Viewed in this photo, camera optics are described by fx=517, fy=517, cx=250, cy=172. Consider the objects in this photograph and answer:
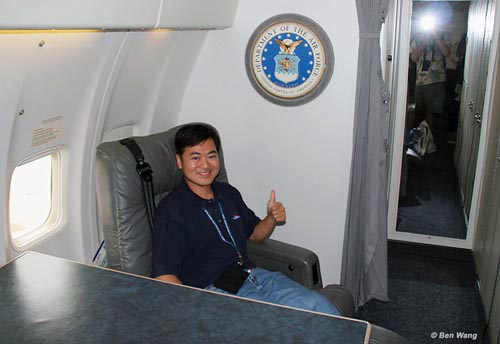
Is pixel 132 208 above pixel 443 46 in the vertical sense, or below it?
below

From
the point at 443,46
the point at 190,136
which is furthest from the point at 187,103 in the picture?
the point at 443,46

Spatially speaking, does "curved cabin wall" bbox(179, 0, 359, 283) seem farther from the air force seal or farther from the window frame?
the window frame

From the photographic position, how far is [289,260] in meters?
2.90

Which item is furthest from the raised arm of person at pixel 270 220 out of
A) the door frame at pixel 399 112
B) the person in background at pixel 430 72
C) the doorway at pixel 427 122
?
the person in background at pixel 430 72

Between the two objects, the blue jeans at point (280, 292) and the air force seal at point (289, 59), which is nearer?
the blue jeans at point (280, 292)

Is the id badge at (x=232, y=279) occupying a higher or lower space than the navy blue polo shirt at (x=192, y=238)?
lower

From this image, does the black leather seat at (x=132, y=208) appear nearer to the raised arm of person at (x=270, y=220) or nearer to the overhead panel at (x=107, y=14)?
the raised arm of person at (x=270, y=220)

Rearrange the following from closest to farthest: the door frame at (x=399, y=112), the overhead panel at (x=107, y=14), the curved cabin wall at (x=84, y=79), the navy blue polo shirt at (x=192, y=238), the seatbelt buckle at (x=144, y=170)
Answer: the overhead panel at (x=107, y=14) < the curved cabin wall at (x=84, y=79) < the navy blue polo shirt at (x=192, y=238) < the seatbelt buckle at (x=144, y=170) < the door frame at (x=399, y=112)

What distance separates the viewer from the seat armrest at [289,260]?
2863mm

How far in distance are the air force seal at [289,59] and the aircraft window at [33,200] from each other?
4.94 ft

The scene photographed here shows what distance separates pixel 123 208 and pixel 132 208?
50 millimetres

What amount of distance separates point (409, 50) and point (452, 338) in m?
2.25

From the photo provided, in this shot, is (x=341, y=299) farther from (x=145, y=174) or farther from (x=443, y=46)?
(x=443, y=46)

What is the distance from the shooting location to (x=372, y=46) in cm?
327
